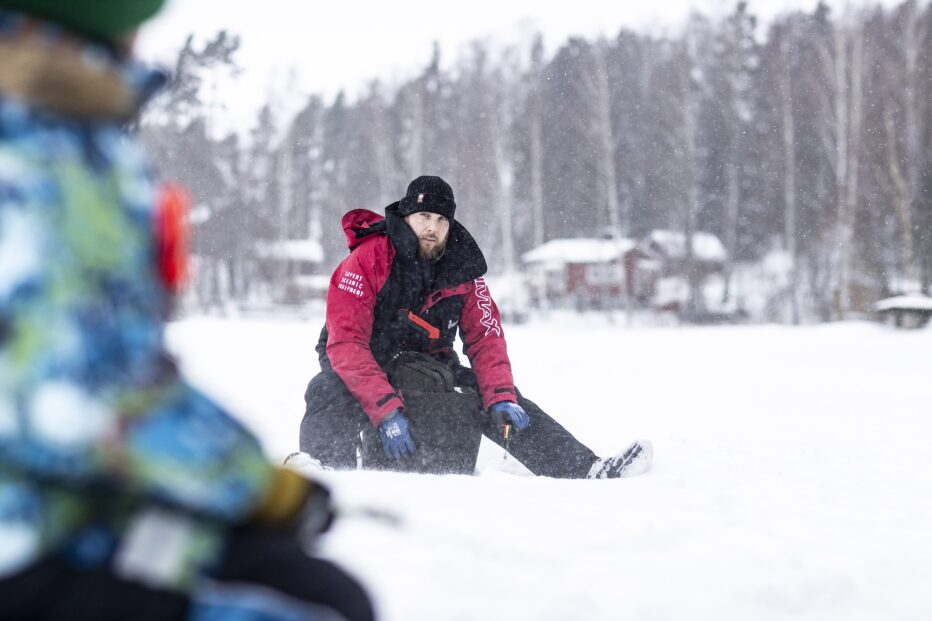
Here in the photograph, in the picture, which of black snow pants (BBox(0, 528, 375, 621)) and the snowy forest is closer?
black snow pants (BBox(0, 528, 375, 621))

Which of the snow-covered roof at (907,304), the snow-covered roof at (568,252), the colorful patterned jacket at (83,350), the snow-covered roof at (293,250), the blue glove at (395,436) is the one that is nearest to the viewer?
the colorful patterned jacket at (83,350)

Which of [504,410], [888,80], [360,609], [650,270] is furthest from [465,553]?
[650,270]

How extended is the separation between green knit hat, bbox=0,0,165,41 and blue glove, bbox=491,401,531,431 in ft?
8.04

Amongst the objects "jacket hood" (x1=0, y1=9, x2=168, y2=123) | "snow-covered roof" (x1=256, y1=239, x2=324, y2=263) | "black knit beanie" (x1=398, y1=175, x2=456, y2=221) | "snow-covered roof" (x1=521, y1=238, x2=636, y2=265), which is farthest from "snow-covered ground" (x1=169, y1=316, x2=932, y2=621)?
"snow-covered roof" (x1=256, y1=239, x2=324, y2=263)

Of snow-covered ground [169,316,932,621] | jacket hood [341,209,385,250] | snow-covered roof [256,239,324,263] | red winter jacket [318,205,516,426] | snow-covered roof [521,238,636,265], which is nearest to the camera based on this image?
snow-covered ground [169,316,932,621]

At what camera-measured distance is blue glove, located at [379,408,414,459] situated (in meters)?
2.77

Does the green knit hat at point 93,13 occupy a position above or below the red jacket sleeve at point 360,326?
above

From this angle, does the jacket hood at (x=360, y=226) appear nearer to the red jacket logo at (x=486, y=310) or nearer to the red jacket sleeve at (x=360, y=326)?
the red jacket sleeve at (x=360, y=326)

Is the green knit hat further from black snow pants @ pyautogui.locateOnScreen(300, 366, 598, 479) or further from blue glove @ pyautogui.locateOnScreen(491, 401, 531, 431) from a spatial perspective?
blue glove @ pyautogui.locateOnScreen(491, 401, 531, 431)

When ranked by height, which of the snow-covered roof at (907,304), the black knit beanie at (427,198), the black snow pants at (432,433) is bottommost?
the snow-covered roof at (907,304)

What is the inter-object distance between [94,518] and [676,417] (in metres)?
4.92

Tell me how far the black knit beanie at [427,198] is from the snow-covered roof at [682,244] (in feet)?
74.0

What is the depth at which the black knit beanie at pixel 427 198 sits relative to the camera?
10.0 feet

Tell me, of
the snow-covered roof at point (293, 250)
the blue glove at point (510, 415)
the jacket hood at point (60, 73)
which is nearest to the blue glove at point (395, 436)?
the blue glove at point (510, 415)
